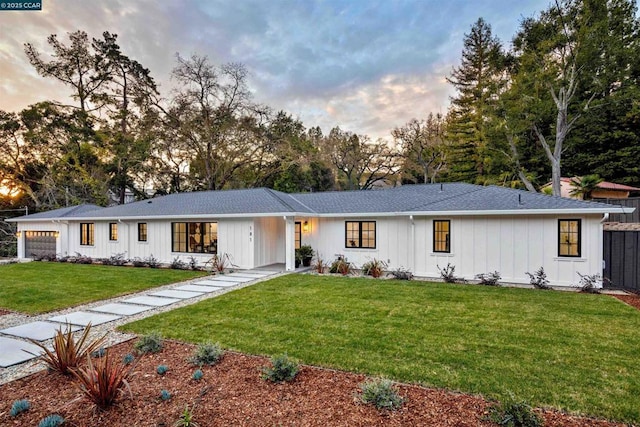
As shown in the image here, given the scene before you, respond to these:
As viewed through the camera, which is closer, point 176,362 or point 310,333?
point 176,362

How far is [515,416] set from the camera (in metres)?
2.58

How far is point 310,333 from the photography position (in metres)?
5.01

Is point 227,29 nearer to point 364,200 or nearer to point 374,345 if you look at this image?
point 364,200

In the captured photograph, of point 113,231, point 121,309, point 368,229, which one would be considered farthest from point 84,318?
point 113,231

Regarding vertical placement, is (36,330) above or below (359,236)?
below

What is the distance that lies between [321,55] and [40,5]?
410 inches

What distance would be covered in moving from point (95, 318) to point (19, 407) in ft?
11.5

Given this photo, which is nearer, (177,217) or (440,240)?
(440,240)

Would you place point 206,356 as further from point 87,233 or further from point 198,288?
point 87,233

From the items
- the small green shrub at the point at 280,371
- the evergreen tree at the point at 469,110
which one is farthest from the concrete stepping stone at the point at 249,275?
the evergreen tree at the point at 469,110

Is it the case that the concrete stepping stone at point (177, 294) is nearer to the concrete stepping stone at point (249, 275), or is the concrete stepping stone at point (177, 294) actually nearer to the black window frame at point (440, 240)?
the concrete stepping stone at point (249, 275)

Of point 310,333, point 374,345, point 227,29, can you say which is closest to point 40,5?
point 227,29

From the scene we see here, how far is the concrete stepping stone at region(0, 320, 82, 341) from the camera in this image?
5152 mm

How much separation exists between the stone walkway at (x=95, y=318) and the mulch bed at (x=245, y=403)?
2.59 ft
